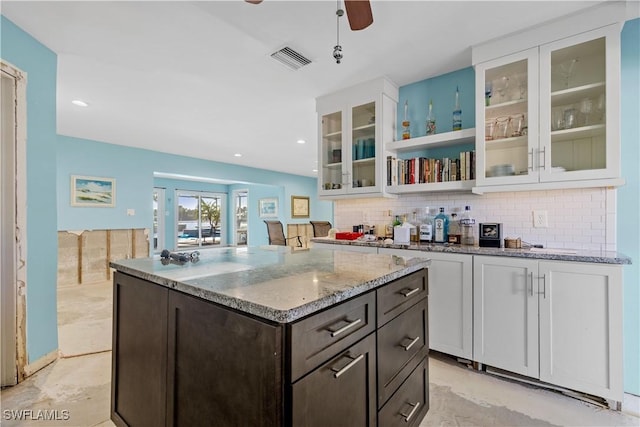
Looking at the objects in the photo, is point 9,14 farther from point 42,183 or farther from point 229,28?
point 229,28

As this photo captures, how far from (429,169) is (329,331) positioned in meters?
2.12

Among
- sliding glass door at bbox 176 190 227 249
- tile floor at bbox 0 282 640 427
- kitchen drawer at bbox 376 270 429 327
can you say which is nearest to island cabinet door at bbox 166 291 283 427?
kitchen drawer at bbox 376 270 429 327

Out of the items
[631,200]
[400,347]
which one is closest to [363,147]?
[631,200]

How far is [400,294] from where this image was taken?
1267 mm

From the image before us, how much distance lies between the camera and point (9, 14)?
72.9 inches

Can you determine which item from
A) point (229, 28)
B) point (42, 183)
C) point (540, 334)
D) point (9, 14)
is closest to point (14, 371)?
point (42, 183)

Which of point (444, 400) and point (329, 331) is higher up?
point (329, 331)

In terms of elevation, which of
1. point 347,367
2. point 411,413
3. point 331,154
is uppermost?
point 331,154

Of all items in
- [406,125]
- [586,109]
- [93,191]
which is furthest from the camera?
[93,191]

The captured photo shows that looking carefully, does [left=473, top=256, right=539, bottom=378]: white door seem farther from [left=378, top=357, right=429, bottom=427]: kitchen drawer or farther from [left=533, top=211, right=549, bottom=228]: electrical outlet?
[left=378, top=357, right=429, bottom=427]: kitchen drawer

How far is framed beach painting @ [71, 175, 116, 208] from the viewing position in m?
4.63

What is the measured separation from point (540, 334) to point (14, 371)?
11.1 ft

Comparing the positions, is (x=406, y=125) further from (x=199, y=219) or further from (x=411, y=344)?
(x=199, y=219)

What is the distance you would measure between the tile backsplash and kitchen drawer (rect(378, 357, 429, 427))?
1456 mm
